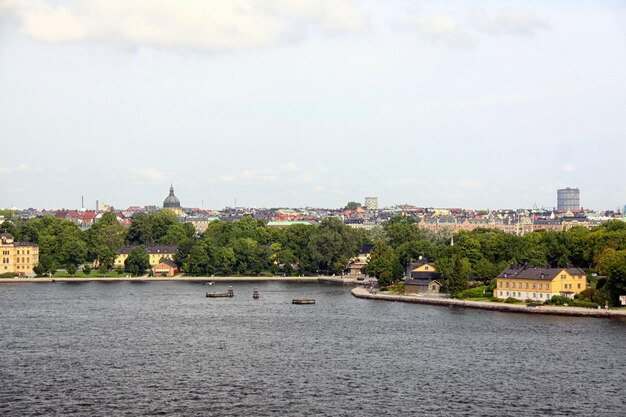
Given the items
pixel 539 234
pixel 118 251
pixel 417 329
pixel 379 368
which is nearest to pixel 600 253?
pixel 539 234

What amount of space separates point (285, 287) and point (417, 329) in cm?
3935

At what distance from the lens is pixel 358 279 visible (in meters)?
108

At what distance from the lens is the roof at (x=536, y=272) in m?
74.0

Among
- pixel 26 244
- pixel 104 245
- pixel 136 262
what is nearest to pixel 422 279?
pixel 136 262

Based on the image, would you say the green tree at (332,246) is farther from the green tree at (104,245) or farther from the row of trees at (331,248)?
the green tree at (104,245)

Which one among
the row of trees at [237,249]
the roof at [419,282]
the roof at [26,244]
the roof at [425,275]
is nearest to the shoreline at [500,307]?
the roof at [419,282]

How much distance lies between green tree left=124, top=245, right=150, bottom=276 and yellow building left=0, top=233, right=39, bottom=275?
40.3 ft

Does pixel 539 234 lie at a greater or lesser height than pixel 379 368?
greater

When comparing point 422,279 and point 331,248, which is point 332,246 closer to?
point 331,248

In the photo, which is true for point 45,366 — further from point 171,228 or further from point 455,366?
point 171,228

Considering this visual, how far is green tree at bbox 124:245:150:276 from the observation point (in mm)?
115375

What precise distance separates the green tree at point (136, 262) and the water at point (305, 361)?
38.9 m

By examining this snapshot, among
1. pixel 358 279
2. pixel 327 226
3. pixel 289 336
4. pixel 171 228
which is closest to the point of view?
pixel 289 336

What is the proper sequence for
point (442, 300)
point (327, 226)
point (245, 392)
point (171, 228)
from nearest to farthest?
point (245, 392) < point (442, 300) < point (327, 226) < point (171, 228)
